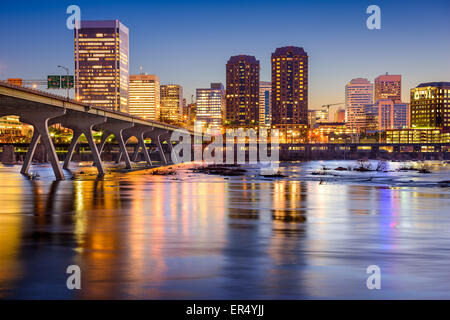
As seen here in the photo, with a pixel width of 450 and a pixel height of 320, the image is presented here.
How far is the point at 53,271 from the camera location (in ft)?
39.9

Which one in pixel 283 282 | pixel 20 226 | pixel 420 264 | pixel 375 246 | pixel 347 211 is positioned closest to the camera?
pixel 283 282

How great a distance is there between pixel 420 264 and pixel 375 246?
284 centimetres

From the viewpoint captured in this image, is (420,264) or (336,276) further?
(420,264)

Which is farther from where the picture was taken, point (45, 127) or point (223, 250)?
point (45, 127)

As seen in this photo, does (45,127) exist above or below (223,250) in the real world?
above

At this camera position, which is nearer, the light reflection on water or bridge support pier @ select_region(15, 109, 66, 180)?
the light reflection on water

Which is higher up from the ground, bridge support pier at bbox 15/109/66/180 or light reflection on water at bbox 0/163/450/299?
bridge support pier at bbox 15/109/66/180

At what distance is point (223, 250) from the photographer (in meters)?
15.3

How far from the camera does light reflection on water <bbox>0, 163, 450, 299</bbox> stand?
1074 cm

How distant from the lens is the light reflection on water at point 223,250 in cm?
1074

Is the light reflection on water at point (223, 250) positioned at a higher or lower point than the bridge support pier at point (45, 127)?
lower

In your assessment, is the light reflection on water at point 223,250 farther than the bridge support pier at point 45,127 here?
No
